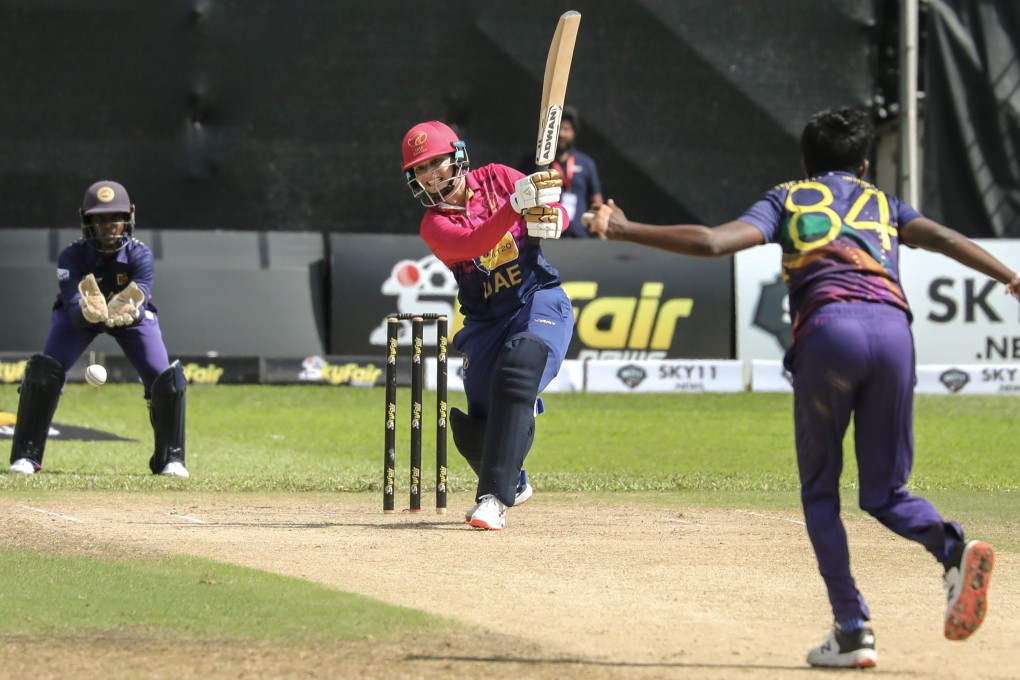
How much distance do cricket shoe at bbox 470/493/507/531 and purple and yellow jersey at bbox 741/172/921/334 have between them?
2850 mm

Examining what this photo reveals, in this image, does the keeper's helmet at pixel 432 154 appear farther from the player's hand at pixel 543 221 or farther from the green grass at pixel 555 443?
the green grass at pixel 555 443

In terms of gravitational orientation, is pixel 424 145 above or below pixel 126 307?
above

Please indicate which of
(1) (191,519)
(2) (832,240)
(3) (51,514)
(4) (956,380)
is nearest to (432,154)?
(1) (191,519)

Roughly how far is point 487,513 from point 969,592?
326cm

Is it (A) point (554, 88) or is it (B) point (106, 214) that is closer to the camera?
(A) point (554, 88)

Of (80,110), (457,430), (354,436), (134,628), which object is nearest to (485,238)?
(457,430)

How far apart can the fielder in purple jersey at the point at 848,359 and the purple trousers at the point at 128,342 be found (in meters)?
6.14

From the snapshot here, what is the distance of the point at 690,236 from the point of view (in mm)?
5164

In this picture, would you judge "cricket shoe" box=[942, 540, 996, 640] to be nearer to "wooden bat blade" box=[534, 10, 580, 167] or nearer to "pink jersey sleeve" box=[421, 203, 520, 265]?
"pink jersey sleeve" box=[421, 203, 520, 265]

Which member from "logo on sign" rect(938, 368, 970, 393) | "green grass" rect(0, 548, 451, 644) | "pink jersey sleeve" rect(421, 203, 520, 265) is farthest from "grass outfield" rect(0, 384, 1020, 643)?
"pink jersey sleeve" rect(421, 203, 520, 265)

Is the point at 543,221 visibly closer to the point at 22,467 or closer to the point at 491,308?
the point at 491,308

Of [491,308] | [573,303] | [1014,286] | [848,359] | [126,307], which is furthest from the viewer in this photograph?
[573,303]

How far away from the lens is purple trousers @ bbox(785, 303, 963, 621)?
5234 mm

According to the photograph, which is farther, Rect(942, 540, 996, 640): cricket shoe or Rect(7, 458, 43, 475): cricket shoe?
Rect(7, 458, 43, 475): cricket shoe
